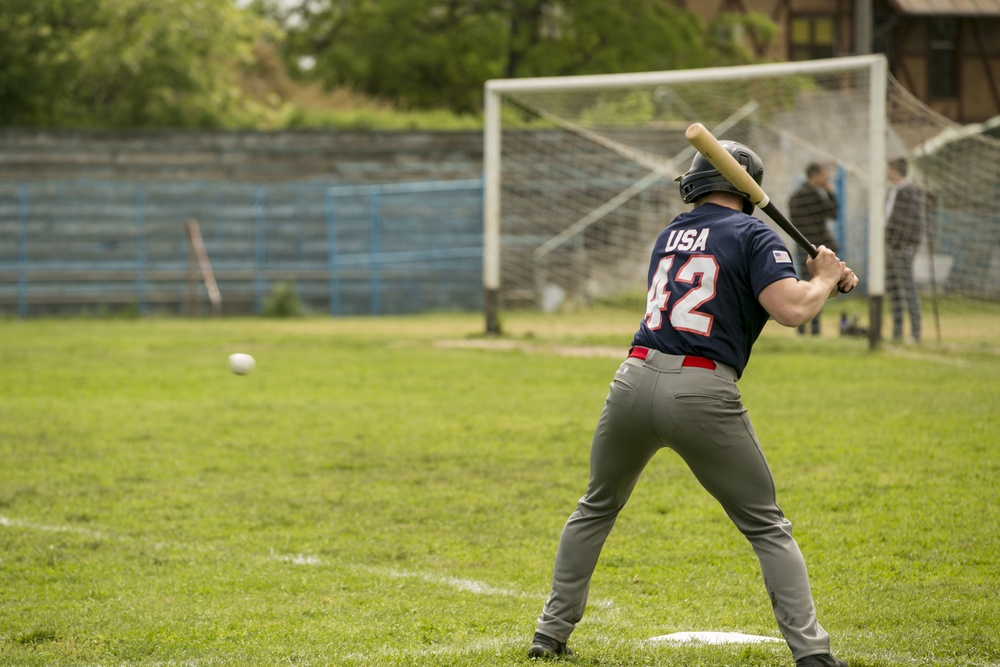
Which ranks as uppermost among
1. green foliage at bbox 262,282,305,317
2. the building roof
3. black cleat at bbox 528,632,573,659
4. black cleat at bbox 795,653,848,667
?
the building roof

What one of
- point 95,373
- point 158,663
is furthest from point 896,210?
point 158,663

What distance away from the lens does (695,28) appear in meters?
30.9

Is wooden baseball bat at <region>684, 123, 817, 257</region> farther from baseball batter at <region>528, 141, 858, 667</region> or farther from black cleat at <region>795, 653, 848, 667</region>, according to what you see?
black cleat at <region>795, 653, 848, 667</region>

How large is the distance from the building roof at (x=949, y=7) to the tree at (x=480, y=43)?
5.46 m

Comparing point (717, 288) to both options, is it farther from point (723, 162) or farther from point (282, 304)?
point (282, 304)

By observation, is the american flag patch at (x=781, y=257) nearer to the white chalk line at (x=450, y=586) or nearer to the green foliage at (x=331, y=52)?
the white chalk line at (x=450, y=586)

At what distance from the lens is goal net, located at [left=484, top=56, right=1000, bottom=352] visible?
46.3 ft

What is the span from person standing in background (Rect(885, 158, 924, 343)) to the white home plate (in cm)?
1104

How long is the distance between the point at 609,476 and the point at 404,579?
1572mm

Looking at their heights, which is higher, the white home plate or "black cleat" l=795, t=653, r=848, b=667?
"black cleat" l=795, t=653, r=848, b=667

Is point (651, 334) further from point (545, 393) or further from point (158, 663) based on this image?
point (545, 393)

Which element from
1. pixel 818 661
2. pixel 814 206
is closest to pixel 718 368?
pixel 818 661

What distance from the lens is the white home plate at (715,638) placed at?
422cm

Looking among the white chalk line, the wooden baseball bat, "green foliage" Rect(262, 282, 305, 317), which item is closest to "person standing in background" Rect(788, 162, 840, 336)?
the white chalk line
